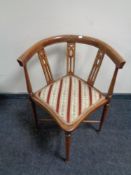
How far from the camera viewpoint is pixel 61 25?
1374mm

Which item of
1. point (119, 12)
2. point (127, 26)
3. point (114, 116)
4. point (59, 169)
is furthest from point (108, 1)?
point (59, 169)

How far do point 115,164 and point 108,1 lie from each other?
1096 mm

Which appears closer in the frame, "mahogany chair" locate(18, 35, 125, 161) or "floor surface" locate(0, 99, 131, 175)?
"mahogany chair" locate(18, 35, 125, 161)

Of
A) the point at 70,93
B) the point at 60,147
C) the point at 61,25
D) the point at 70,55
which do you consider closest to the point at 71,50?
the point at 70,55

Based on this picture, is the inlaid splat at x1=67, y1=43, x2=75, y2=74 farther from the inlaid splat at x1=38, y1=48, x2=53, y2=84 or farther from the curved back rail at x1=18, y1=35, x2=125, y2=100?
the inlaid splat at x1=38, y1=48, x2=53, y2=84

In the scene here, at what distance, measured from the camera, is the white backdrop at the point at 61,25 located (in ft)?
4.22

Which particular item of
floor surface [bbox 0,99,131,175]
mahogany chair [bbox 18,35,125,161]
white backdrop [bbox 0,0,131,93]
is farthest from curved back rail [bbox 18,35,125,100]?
floor surface [bbox 0,99,131,175]

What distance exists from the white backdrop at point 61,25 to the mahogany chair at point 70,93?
5.3 inches

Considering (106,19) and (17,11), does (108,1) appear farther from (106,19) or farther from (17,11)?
(17,11)

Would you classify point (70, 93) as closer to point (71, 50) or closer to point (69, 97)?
point (69, 97)

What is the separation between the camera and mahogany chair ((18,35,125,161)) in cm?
113

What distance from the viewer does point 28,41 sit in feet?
4.80

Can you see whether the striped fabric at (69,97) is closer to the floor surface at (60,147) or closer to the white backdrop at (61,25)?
the white backdrop at (61,25)

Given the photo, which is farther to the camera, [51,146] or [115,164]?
[51,146]
